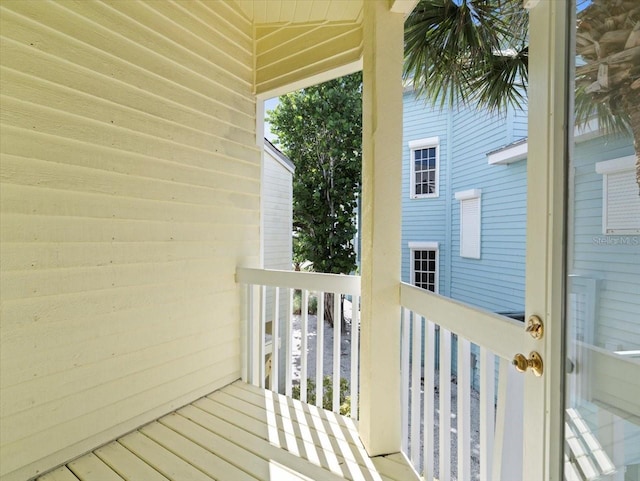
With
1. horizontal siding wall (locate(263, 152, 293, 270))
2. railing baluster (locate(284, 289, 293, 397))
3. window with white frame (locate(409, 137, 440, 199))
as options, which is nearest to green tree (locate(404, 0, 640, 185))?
railing baluster (locate(284, 289, 293, 397))

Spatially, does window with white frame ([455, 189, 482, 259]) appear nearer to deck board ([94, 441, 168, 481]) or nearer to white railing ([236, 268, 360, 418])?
white railing ([236, 268, 360, 418])

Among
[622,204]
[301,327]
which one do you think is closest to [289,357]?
[301,327]

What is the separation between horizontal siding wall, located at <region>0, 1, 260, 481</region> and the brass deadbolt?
212 centimetres

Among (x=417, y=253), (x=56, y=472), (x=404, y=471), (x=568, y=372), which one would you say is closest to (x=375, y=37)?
(x=568, y=372)

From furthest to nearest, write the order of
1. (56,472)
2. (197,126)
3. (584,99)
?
1. (197,126)
2. (56,472)
3. (584,99)

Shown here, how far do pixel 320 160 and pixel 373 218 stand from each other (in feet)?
17.4

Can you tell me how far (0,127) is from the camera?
1533mm

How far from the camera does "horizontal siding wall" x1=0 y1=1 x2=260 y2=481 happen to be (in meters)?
1.61

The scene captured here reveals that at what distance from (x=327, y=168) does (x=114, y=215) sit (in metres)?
5.18

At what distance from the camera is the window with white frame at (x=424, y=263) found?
594 cm

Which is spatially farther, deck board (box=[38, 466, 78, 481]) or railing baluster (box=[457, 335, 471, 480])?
deck board (box=[38, 466, 78, 481])

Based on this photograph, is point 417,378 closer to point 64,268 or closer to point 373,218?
point 373,218

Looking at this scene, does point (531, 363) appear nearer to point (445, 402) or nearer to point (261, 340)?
point (445, 402)

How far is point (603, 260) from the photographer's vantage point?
2.38ft
